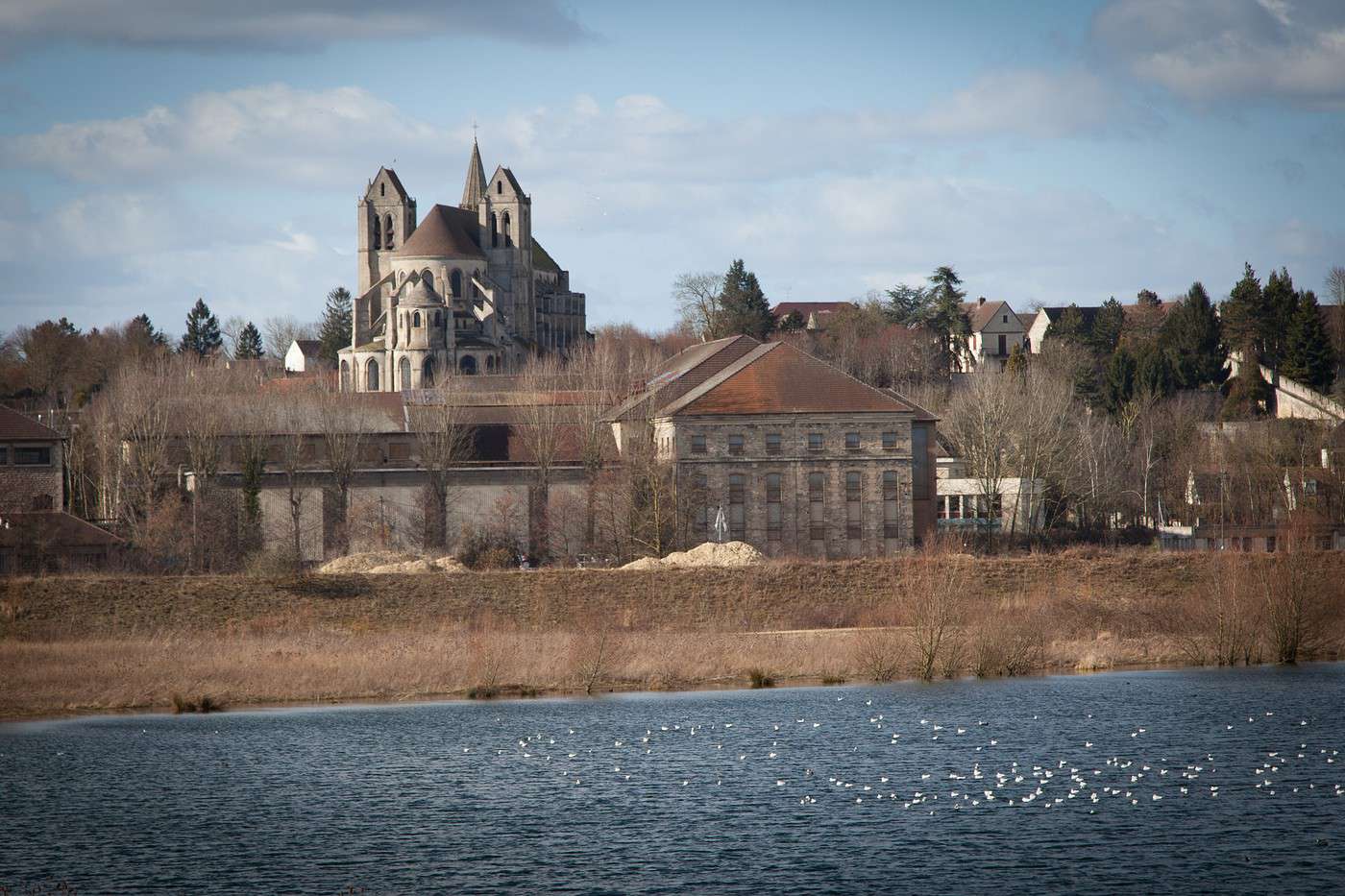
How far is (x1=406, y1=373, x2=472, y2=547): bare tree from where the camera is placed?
75.1 meters

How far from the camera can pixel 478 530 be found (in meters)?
75.0

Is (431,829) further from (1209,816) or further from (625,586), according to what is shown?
(625,586)

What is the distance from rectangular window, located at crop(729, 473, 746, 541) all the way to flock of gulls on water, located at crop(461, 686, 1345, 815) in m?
36.7

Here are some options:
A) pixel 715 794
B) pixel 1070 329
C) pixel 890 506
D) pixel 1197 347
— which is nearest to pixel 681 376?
pixel 890 506

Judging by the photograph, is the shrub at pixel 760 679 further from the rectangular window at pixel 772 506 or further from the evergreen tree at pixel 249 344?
the evergreen tree at pixel 249 344

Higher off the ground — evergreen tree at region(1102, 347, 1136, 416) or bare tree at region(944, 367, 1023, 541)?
evergreen tree at region(1102, 347, 1136, 416)

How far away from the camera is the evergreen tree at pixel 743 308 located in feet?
433

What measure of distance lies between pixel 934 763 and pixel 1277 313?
279 ft

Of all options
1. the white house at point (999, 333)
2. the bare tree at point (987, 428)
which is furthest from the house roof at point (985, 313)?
the bare tree at point (987, 428)

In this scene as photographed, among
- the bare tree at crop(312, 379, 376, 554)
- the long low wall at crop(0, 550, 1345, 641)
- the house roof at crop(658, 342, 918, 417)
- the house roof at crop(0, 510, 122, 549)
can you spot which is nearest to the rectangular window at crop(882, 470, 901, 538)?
the house roof at crop(658, 342, 918, 417)

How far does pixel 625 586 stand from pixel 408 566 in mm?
8890

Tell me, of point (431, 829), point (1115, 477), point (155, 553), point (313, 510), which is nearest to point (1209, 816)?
point (431, 829)

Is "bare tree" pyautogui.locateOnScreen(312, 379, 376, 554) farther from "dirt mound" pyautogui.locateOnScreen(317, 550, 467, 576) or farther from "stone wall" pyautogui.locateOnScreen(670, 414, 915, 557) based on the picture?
"stone wall" pyautogui.locateOnScreen(670, 414, 915, 557)

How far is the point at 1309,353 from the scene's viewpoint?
10319 centimetres
